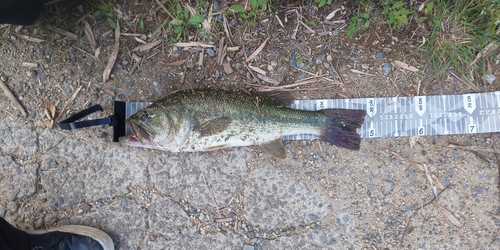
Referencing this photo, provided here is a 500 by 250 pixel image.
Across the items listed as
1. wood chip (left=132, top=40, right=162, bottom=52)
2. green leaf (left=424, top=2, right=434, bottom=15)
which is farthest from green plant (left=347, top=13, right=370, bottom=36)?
wood chip (left=132, top=40, right=162, bottom=52)

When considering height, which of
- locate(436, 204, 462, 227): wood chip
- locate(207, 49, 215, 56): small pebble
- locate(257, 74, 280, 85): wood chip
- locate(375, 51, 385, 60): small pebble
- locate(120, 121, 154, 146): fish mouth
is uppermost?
locate(207, 49, 215, 56): small pebble

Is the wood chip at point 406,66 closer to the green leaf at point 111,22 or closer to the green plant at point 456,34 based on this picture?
the green plant at point 456,34

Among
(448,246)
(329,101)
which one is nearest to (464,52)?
(329,101)

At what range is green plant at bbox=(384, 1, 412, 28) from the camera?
11.8ft

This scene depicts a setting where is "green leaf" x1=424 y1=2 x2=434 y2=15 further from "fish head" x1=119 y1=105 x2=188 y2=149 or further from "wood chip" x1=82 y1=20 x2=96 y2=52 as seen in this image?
"wood chip" x1=82 y1=20 x2=96 y2=52

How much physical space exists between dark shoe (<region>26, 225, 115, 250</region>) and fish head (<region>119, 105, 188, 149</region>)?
1225 mm

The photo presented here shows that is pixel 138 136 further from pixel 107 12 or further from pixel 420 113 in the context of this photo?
pixel 420 113

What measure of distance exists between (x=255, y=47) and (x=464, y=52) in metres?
2.46

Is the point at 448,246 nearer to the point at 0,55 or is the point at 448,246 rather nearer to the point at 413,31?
the point at 413,31

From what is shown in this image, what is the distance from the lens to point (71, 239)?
3.56 metres

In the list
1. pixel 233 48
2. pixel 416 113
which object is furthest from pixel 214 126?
pixel 416 113

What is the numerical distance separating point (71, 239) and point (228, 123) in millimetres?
2234

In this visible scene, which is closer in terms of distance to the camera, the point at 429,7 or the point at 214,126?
the point at 214,126

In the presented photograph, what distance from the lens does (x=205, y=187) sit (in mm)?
3717
